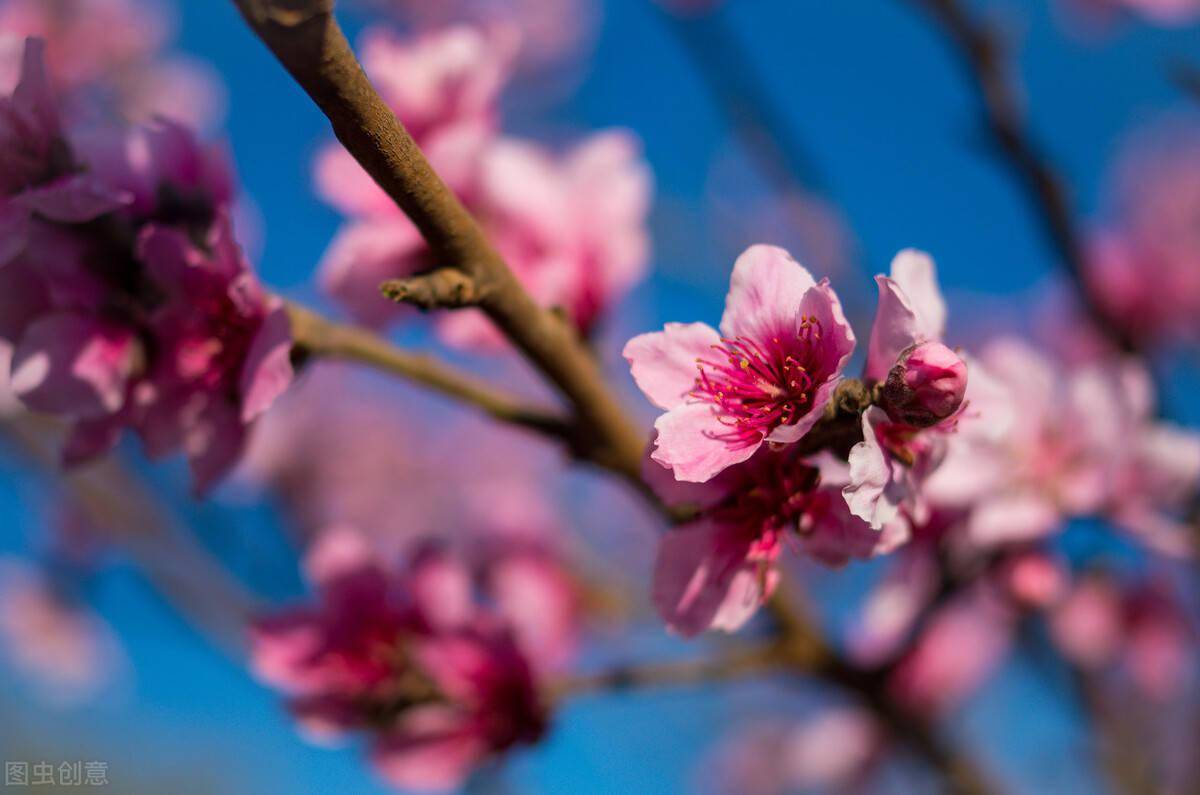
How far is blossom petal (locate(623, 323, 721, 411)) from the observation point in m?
0.67

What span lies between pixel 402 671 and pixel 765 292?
2.36 feet

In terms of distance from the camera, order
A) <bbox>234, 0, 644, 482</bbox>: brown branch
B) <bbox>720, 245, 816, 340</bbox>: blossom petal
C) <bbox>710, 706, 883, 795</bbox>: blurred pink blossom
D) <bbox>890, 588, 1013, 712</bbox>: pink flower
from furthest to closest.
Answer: <bbox>710, 706, 883, 795</bbox>: blurred pink blossom
<bbox>890, 588, 1013, 712</bbox>: pink flower
<bbox>720, 245, 816, 340</bbox>: blossom petal
<bbox>234, 0, 644, 482</bbox>: brown branch

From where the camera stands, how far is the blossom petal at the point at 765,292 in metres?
0.66

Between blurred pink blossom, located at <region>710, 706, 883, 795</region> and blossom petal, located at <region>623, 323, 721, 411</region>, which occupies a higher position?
blossom petal, located at <region>623, 323, 721, 411</region>

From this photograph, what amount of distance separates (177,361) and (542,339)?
0.34 metres

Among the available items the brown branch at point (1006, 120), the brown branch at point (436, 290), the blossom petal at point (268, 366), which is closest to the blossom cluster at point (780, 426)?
the brown branch at point (436, 290)

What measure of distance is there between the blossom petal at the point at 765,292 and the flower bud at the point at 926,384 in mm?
90

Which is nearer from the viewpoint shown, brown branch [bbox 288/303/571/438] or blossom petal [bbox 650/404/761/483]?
blossom petal [bbox 650/404/761/483]

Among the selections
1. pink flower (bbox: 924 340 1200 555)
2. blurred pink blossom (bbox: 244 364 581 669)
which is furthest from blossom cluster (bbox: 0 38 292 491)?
pink flower (bbox: 924 340 1200 555)

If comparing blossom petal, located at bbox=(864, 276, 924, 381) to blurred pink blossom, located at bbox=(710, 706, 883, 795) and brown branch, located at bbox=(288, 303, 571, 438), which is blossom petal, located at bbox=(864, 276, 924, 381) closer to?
brown branch, located at bbox=(288, 303, 571, 438)

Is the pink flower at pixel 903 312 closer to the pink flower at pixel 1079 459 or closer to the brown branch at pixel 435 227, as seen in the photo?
the brown branch at pixel 435 227

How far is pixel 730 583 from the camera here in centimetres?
72

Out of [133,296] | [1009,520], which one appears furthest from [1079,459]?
[133,296]

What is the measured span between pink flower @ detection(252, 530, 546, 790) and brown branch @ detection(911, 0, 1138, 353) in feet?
3.28
